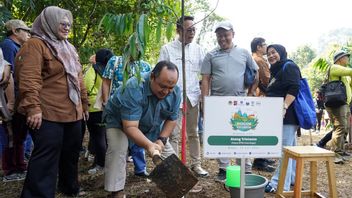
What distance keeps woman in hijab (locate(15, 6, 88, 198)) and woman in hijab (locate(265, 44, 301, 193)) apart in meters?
1.98

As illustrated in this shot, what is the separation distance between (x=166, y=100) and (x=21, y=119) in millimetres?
1836

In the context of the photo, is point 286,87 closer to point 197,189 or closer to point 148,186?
point 197,189

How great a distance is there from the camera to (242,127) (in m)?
2.53

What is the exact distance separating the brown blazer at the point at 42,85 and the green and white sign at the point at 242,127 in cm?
125

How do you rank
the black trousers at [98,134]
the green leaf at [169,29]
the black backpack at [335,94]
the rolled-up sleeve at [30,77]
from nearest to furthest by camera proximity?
the green leaf at [169,29]
the rolled-up sleeve at [30,77]
the black trousers at [98,134]
the black backpack at [335,94]

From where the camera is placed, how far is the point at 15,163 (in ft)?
12.8

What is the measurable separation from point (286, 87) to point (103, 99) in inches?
78.0

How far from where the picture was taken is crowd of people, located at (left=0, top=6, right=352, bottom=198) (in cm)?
267

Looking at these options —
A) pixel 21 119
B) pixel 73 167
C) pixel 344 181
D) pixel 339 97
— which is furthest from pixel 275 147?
pixel 339 97

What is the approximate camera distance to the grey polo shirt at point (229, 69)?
375 centimetres

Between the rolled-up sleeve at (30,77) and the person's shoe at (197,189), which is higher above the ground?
the rolled-up sleeve at (30,77)

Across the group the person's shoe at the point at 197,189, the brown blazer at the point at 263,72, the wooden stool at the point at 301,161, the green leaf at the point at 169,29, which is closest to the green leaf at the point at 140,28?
the green leaf at the point at 169,29

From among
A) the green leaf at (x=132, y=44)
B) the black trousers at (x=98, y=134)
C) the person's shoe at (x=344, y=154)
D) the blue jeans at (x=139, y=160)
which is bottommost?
the person's shoe at (x=344, y=154)

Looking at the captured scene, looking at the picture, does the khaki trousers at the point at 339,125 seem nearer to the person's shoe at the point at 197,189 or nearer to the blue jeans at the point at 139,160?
the person's shoe at the point at 197,189
